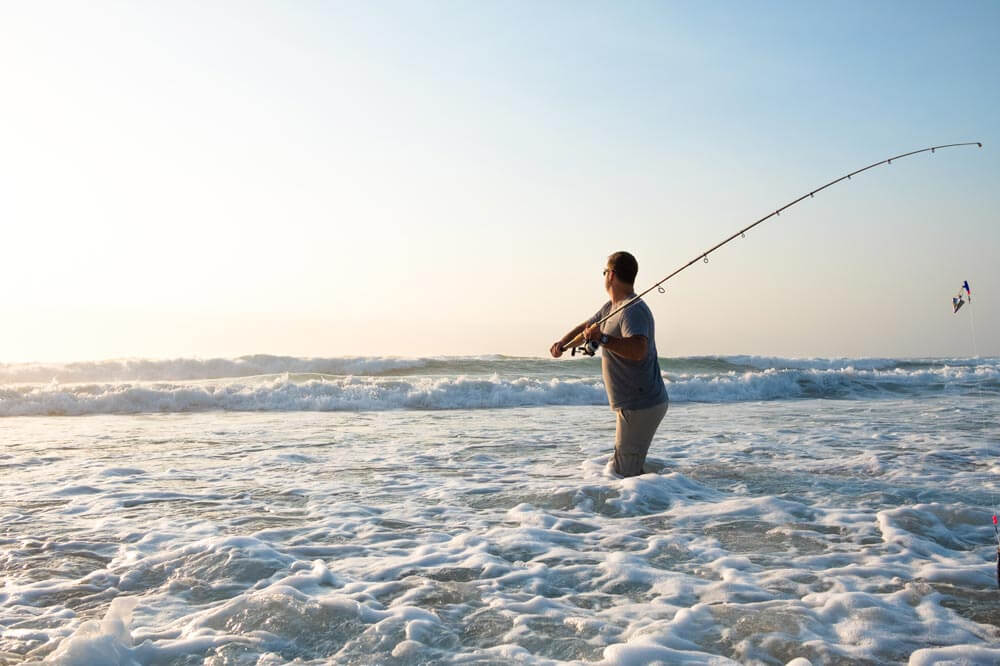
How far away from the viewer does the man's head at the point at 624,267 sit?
555 centimetres

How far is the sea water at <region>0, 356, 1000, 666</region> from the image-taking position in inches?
113

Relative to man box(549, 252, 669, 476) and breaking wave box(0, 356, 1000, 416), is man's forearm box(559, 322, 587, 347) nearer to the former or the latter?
man box(549, 252, 669, 476)

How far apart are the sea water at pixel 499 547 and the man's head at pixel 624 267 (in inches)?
61.4

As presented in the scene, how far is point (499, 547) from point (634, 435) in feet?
6.28

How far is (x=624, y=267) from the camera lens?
5.55 m

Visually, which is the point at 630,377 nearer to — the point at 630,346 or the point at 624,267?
the point at 630,346

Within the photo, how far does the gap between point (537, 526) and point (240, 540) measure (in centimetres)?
177

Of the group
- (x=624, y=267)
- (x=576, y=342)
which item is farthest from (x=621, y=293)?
(x=576, y=342)

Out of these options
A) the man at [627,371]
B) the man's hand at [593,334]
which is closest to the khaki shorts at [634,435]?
the man at [627,371]

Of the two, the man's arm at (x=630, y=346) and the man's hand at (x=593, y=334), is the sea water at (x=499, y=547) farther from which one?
the man's hand at (x=593, y=334)

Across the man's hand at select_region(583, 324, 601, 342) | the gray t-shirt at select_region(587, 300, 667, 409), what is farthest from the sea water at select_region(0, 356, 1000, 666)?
the man's hand at select_region(583, 324, 601, 342)

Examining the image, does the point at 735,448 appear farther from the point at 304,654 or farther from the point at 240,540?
the point at 304,654

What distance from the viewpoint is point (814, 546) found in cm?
415

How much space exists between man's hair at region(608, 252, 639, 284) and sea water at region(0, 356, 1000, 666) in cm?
156
